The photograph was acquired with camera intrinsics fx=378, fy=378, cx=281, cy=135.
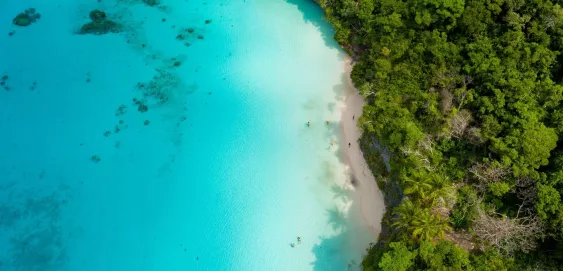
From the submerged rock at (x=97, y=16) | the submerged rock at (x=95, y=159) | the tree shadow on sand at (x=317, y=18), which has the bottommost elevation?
the submerged rock at (x=95, y=159)

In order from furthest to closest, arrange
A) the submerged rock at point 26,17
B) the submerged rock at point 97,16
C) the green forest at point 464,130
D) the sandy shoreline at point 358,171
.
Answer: the submerged rock at point 97,16 → the submerged rock at point 26,17 → the sandy shoreline at point 358,171 → the green forest at point 464,130

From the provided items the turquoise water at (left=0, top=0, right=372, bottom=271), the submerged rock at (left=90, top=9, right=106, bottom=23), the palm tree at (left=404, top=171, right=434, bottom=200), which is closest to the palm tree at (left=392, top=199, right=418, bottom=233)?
the palm tree at (left=404, top=171, right=434, bottom=200)

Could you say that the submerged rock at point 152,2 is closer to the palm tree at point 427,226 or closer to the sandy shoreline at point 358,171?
the sandy shoreline at point 358,171

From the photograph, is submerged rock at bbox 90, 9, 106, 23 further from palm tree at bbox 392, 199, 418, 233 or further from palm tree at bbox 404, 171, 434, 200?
palm tree at bbox 392, 199, 418, 233

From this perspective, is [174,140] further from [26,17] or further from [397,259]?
[26,17]

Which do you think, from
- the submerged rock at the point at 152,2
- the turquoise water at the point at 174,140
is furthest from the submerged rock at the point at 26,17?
the submerged rock at the point at 152,2

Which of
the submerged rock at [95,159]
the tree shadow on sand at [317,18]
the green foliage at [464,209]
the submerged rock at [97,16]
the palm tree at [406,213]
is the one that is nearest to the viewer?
the green foliage at [464,209]

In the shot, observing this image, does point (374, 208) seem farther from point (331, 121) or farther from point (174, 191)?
point (174, 191)
